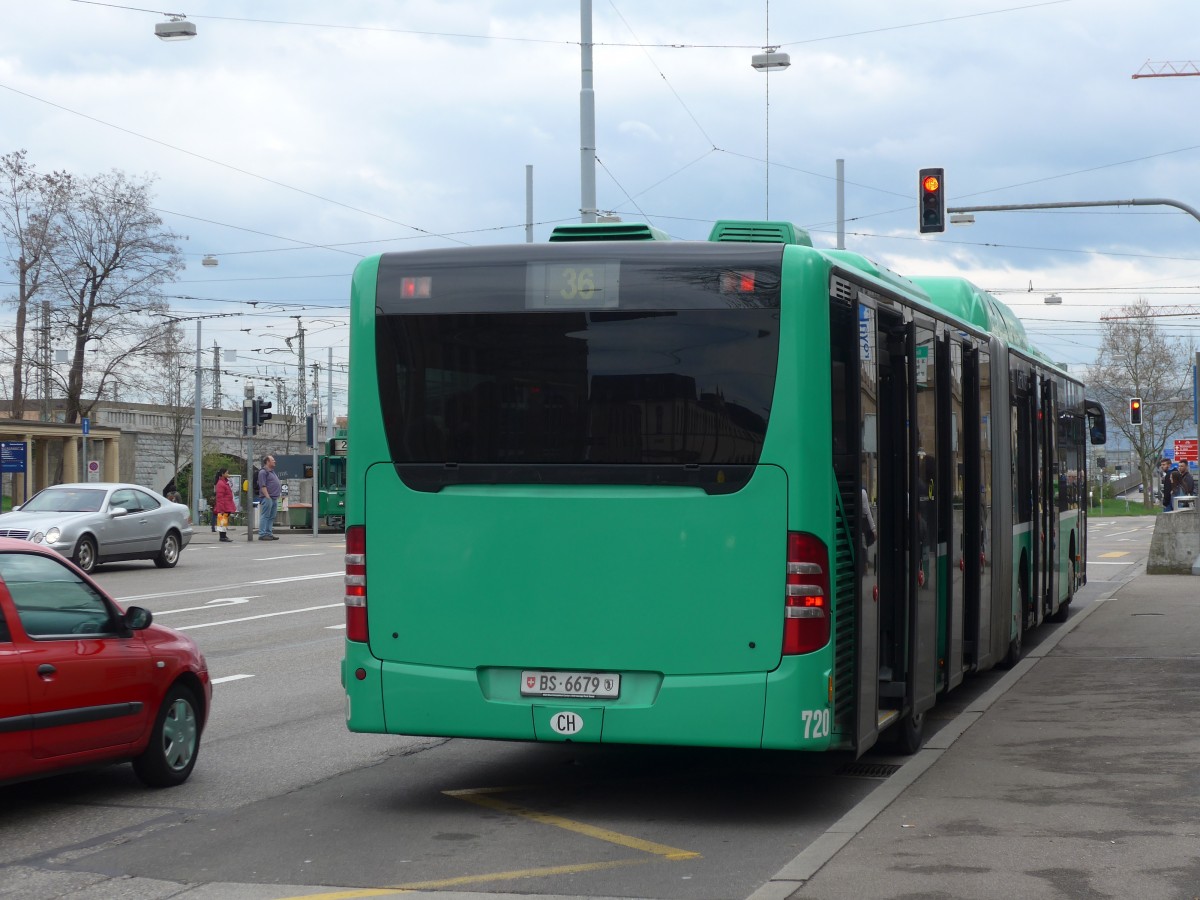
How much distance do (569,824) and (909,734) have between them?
2590mm

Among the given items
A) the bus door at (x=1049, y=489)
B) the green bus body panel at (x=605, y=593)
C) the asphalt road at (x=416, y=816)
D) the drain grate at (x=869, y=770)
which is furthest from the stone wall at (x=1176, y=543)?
the green bus body panel at (x=605, y=593)

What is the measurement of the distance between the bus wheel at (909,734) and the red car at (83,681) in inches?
154

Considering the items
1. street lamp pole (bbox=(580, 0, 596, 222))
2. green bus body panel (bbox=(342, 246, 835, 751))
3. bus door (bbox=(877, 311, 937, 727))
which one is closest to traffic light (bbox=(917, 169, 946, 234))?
street lamp pole (bbox=(580, 0, 596, 222))

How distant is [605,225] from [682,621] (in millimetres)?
2067

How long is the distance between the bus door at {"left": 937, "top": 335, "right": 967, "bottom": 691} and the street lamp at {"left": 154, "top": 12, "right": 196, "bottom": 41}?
17.4 m

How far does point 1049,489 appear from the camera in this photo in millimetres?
15711

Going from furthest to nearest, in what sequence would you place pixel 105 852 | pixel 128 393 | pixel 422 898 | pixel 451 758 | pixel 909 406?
1. pixel 128 393
2. pixel 451 758
3. pixel 909 406
4. pixel 105 852
5. pixel 422 898

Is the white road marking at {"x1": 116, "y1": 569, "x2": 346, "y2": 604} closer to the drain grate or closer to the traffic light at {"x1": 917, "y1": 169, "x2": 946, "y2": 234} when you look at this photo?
the traffic light at {"x1": 917, "y1": 169, "x2": 946, "y2": 234}

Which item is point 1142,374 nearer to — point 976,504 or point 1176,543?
point 1176,543

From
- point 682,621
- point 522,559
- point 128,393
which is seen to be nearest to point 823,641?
point 682,621

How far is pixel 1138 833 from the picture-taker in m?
7.18

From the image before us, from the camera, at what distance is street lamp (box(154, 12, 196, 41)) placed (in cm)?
2481

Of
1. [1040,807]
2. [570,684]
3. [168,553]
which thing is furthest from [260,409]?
[1040,807]

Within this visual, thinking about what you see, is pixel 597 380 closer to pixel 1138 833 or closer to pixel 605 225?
pixel 605 225
